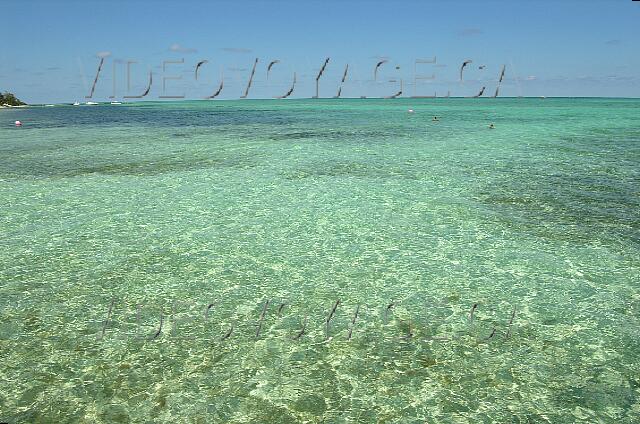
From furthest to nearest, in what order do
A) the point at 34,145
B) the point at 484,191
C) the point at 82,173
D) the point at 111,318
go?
the point at 34,145
the point at 82,173
the point at 484,191
the point at 111,318

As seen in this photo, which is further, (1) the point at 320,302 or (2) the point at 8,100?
(2) the point at 8,100

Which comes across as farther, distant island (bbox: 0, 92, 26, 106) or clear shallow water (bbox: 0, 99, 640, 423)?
distant island (bbox: 0, 92, 26, 106)

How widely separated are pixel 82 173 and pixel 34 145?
10708 mm

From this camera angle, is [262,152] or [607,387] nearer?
[607,387]

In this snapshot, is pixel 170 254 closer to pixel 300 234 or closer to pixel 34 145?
pixel 300 234

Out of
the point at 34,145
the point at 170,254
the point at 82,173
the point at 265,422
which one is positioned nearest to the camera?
Result: the point at 265,422

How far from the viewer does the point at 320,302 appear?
5273 millimetres

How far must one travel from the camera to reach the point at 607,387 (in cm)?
371

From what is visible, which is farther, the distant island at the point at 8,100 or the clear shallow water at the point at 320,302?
the distant island at the point at 8,100

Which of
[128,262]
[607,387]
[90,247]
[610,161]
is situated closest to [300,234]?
[128,262]

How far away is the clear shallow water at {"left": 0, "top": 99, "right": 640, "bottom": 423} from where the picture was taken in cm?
360

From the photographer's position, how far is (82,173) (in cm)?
1348

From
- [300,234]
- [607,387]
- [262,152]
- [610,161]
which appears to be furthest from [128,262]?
[610,161]

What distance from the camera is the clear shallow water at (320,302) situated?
3598mm
